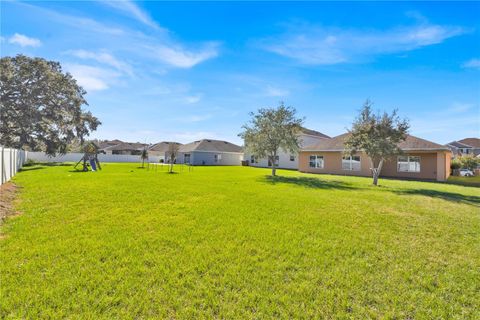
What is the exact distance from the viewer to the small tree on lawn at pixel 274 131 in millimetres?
19703

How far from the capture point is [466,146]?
51875 mm

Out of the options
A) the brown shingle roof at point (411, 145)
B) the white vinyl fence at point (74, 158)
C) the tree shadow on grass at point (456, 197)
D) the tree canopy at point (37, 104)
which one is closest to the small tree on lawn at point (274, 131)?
the brown shingle roof at point (411, 145)

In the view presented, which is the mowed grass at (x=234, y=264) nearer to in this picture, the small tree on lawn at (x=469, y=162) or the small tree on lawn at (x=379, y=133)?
the small tree on lawn at (x=379, y=133)

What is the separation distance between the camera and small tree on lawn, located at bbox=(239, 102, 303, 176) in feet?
64.6

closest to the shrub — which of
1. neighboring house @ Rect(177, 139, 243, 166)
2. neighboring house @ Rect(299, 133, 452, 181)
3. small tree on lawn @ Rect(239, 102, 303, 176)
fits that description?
neighboring house @ Rect(299, 133, 452, 181)

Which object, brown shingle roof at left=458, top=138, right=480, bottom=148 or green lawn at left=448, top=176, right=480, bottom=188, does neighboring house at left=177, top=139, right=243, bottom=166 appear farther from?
brown shingle roof at left=458, top=138, right=480, bottom=148

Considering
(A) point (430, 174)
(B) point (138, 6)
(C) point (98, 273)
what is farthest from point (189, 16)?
(A) point (430, 174)

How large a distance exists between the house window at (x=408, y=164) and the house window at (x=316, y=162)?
7595mm

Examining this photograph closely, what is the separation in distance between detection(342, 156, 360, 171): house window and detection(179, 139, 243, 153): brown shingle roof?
24.9m

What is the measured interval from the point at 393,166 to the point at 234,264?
24352 millimetres

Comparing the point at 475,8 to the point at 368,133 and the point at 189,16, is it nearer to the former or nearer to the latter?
the point at 368,133

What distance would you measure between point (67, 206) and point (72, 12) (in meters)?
7.22

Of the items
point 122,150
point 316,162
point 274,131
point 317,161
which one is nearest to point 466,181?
point 317,161

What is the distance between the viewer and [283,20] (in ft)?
35.3
